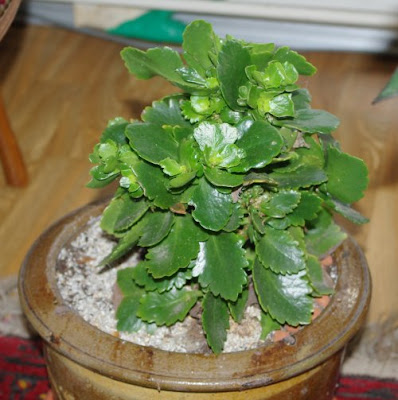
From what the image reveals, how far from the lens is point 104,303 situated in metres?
0.87

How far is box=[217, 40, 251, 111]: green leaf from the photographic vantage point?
2.27 ft

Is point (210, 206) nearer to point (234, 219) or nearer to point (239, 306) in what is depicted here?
point (234, 219)

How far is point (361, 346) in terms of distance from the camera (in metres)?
1.26

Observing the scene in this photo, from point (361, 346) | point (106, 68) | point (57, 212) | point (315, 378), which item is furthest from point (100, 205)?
point (106, 68)

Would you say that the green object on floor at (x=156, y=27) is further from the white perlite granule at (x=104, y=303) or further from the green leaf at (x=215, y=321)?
the green leaf at (x=215, y=321)

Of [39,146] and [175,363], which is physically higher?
[175,363]

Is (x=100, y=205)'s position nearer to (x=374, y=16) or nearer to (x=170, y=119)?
(x=170, y=119)

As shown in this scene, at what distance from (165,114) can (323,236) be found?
25 centimetres

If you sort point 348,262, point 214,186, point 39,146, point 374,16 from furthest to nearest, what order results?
point 374,16 → point 39,146 → point 348,262 → point 214,186

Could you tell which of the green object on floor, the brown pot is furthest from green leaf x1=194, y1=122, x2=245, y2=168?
the green object on floor

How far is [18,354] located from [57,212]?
426 mm

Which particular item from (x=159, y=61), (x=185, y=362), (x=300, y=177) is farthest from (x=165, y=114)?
(x=185, y=362)

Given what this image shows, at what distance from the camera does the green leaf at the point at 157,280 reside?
2.56ft

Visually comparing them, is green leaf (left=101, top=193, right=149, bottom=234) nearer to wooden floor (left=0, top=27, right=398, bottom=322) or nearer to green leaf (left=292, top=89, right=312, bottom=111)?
green leaf (left=292, top=89, right=312, bottom=111)
